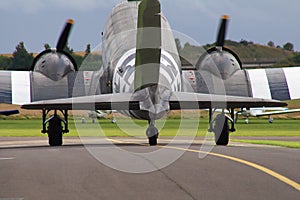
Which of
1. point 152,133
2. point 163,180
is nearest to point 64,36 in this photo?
point 152,133

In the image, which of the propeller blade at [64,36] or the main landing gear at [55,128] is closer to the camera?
the main landing gear at [55,128]

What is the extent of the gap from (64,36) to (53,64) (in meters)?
2.87

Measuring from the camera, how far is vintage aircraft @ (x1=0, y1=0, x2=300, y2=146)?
72.0 feet

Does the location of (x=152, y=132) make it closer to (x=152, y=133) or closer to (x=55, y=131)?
(x=152, y=133)

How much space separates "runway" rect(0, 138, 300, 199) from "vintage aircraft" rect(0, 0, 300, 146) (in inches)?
217

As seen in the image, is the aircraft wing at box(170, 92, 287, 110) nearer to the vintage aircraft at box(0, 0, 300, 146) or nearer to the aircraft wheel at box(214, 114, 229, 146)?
the vintage aircraft at box(0, 0, 300, 146)

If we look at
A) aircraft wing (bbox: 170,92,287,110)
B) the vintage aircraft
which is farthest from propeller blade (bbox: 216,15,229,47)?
aircraft wing (bbox: 170,92,287,110)

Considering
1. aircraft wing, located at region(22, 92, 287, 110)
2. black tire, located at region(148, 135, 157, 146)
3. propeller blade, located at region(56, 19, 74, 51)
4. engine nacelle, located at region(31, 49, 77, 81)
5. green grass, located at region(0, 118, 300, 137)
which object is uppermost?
propeller blade, located at region(56, 19, 74, 51)

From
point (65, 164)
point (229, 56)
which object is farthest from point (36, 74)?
point (65, 164)

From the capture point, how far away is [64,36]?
33.6m

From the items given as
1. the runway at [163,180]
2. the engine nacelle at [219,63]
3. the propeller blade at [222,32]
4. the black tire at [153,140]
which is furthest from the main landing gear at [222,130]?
the runway at [163,180]

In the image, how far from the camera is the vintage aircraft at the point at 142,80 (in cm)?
2195

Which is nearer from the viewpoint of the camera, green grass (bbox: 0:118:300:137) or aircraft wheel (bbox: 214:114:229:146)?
aircraft wheel (bbox: 214:114:229:146)

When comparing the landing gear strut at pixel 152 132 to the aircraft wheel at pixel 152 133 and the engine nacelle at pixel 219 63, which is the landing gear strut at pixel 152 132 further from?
the engine nacelle at pixel 219 63
